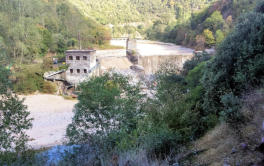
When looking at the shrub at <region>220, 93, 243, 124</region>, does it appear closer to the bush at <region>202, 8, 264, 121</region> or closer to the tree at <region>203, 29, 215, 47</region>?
the bush at <region>202, 8, 264, 121</region>

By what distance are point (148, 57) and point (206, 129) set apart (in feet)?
75.8

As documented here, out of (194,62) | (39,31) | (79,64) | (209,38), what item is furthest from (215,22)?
(39,31)

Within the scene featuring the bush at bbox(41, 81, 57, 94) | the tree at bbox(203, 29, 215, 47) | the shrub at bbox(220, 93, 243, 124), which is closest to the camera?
the shrub at bbox(220, 93, 243, 124)

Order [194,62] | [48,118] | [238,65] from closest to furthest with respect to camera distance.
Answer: [238,65] → [48,118] → [194,62]

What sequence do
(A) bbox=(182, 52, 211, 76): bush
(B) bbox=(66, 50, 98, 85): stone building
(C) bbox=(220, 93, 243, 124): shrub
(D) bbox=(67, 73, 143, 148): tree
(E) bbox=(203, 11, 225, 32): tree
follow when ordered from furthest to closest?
(E) bbox=(203, 11, 225, 32): tree, (B) bbox=(66, 50, 98, 85): stone building, (A) bbox=(182, 52, 211, 76): bush, (D) bbox=(67, 73, 143, 148): tree, (C) bbox=(220, 93, 243, 124): shrub

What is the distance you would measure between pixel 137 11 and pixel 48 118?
288ft

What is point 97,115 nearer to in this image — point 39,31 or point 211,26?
point 39,31

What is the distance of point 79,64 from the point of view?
20844 mm

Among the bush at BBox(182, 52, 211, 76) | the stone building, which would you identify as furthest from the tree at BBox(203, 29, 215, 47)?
the stone building

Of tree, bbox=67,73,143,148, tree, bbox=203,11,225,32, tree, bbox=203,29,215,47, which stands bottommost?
tree, bbox=67,73,143,148

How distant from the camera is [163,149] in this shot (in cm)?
500

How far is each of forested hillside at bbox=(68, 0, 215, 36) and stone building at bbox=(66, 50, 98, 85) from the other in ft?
142

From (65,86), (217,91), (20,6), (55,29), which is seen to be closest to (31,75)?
(65,86)

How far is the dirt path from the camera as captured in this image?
11.6 meters
